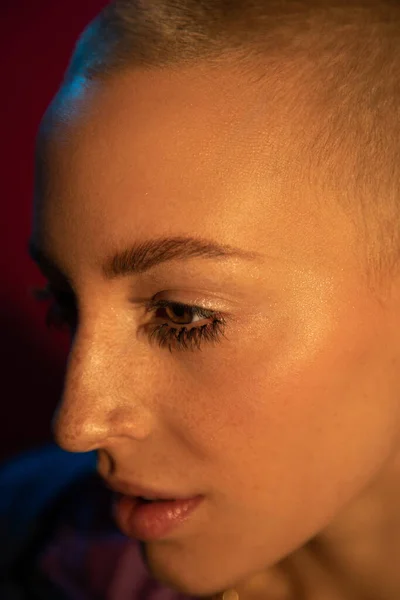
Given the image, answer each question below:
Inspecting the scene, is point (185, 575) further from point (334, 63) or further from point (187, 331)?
point (334, 63)

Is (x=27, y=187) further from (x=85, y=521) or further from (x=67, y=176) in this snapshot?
(x=67, y=176)

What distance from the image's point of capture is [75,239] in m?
0.81

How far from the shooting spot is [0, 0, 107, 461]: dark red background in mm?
1628

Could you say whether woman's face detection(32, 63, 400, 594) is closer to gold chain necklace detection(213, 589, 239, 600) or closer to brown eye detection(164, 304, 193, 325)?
brown eye detection(164, 304, 193, 325)

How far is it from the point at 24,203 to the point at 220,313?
1005mm

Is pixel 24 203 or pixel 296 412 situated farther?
pixel 24 203

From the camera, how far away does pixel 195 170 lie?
772 millimetres

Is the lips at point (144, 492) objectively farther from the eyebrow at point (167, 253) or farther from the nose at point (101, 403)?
the eyebrow at point (167, 253)

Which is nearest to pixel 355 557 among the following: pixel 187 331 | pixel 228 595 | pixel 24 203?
pixel 228 595

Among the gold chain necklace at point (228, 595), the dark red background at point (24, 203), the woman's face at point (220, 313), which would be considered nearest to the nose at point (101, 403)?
the woman's face at point (220, 313)

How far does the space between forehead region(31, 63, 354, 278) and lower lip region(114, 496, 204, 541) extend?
1.03 feet

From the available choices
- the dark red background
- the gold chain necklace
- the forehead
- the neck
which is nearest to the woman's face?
the forehead

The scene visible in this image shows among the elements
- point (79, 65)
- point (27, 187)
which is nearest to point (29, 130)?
point (27, 187)

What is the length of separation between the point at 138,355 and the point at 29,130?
98 cm
